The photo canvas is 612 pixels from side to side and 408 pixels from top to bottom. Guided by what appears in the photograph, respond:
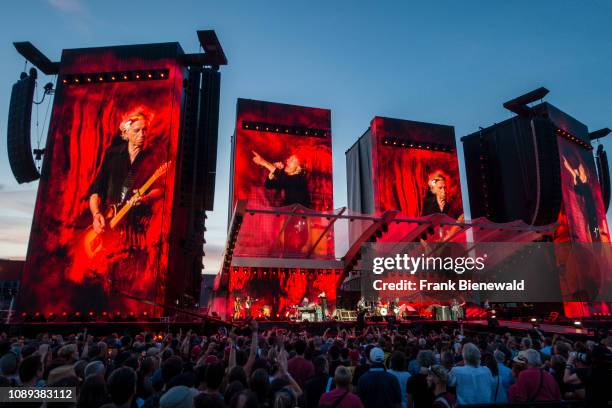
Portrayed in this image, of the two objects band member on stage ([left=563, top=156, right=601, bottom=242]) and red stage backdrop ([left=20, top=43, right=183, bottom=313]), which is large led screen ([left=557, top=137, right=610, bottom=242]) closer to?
→ band member on stage ([left=563, top=156, right=601, bottom=242])

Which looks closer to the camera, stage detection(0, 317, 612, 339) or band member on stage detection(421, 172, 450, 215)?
stage detection(0, 317, 612, 339)

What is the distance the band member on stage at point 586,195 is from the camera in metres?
35.3

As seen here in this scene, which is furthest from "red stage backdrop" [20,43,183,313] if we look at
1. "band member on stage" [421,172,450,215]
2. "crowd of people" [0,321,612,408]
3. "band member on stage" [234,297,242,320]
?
"band member on stage" [421,172,450,215]

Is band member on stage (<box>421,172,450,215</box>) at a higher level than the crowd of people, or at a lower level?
higher

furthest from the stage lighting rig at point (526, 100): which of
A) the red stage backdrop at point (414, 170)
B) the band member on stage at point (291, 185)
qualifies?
the band member on stage at point (291, 185)

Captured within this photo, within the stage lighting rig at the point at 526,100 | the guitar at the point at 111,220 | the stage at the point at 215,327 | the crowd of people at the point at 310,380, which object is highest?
the stage lighting rig at the point at 526,100

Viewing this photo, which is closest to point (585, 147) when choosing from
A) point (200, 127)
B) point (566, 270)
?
point (566, 270)

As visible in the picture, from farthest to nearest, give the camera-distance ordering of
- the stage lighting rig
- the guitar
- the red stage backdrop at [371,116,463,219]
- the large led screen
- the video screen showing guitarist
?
the red stage backdrop at [371,116,463,219] < the large led screen < the stage lighting rig < the guitar < the video screen showing guitarist

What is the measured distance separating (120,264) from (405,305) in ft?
68.1

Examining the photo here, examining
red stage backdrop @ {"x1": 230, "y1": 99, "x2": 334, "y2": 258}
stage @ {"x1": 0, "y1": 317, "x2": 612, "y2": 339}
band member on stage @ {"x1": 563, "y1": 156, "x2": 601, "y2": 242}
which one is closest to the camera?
stage @ {"x1": 0, "y1": 317, "x2": 612, "y2": 339}

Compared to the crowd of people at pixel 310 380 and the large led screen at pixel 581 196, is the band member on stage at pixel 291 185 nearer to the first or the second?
the large led screen at pixel 581 196

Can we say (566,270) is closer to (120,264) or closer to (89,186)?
(120,264)

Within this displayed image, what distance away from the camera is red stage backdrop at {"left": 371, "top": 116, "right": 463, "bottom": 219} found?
3600 centimetres

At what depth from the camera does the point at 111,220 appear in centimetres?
2484
